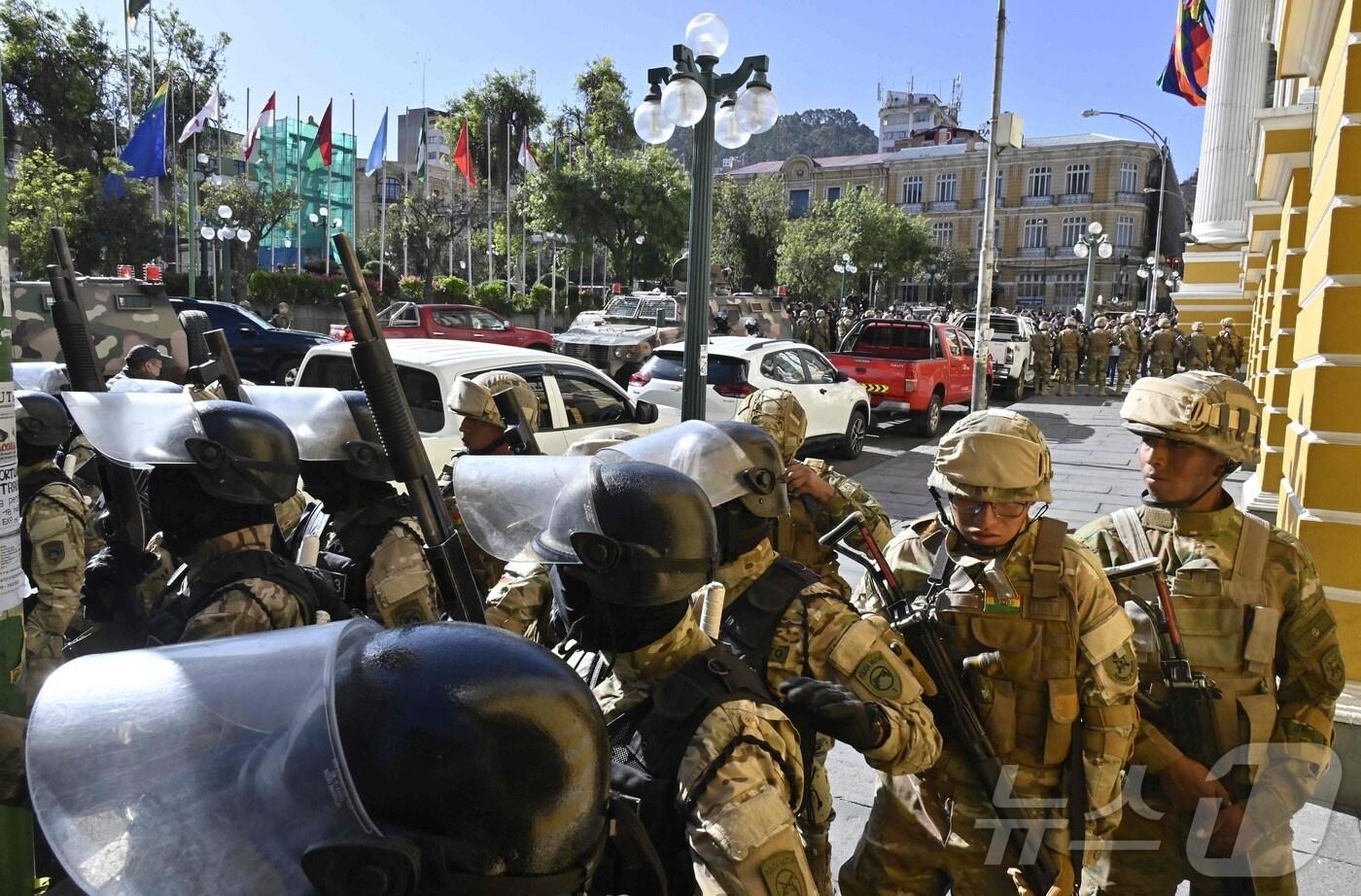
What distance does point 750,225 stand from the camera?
180 feet

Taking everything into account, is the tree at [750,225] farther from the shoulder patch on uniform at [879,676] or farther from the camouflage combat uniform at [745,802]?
the camouflage combat uniform at [745,802]

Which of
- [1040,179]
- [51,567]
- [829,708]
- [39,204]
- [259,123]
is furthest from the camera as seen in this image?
[1040,179]

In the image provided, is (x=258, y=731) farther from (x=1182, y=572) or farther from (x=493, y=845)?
(x=1182, y=572)

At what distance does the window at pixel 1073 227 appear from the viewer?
65438 mm

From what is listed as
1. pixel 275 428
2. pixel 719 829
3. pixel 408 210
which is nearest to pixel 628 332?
pixel 275 428

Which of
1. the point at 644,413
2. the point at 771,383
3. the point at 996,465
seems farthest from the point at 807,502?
the point at 771,383

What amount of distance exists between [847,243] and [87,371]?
168ft

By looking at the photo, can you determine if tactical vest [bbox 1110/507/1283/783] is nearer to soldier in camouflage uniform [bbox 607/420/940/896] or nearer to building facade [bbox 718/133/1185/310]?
soldier in camouflage uniform [bbox 607/420/940/896]

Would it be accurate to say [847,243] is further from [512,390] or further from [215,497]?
[215,497]

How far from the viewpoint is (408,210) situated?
145 ft

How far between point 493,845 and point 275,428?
6.16ft

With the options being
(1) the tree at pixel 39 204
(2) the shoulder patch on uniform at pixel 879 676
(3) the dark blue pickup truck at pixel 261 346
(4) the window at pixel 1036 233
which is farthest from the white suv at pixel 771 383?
(4) the window at pixel 1036 233

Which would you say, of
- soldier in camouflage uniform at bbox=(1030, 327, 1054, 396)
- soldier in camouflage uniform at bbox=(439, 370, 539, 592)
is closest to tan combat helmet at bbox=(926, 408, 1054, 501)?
soldier in camouflage uniform at bbox=(439, 370, 539, 592)

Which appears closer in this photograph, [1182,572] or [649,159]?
[1182,572]
